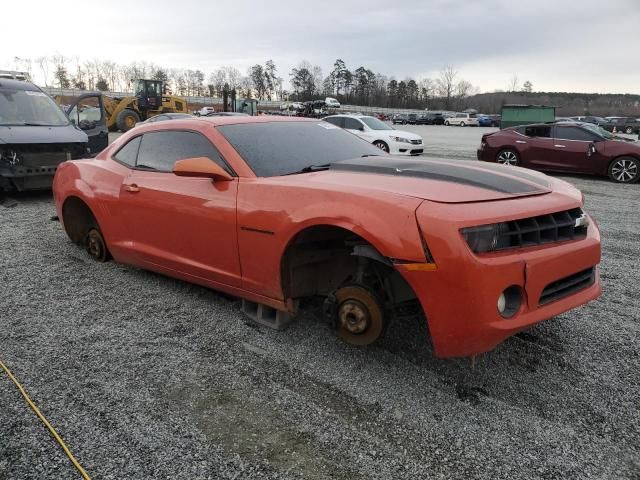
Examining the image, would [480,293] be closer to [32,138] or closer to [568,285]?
[568,285]

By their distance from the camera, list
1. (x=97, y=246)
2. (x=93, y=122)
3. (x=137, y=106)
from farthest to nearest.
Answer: (x=137, y=106) → (x=93, y=122) → (x=97, y=246)

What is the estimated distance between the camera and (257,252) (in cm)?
299

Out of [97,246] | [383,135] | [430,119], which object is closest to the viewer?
[97,246]

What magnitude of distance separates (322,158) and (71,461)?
2310mm

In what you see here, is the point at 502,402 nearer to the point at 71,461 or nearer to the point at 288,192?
the point at 288,192

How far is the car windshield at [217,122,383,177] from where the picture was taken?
3234 millimetres

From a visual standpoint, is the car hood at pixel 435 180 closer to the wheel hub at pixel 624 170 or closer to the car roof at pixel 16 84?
the car roof at pixel 16 84

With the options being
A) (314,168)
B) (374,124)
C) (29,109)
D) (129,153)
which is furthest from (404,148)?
(314,168)

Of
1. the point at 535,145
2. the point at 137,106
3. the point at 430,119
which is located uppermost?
the point at 137,106

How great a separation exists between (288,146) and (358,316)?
140 centimetres

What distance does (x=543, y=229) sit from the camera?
2.46m

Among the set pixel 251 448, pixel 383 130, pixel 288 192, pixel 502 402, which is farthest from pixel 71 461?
pixel 383 130

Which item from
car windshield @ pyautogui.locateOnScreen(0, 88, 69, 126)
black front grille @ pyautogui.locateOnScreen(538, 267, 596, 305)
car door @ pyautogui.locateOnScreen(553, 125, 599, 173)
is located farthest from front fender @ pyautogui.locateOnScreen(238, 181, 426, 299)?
car door @ pyautogui.locateOnScreen(553, 125, 599, 173)

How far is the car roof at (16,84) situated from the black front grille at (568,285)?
9.38 m
